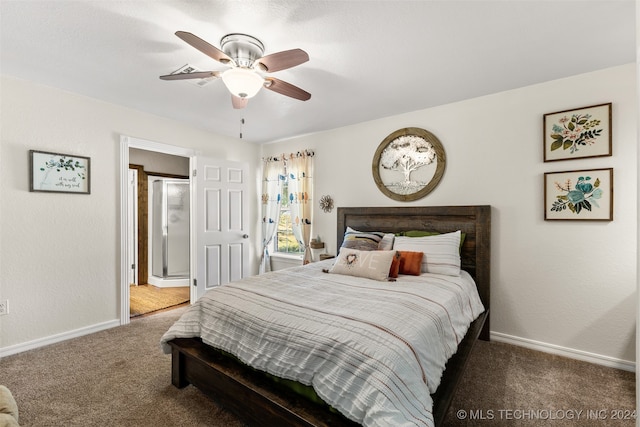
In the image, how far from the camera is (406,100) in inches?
117

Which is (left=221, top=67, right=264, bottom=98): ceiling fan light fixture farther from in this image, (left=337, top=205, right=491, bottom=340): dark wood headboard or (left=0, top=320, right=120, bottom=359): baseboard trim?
(left=0, top=320, right=120, bottom=359): baseboard trim

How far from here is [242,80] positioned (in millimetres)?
1848

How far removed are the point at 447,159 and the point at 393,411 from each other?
8.59 feet

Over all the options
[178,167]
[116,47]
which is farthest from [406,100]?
[178,167]

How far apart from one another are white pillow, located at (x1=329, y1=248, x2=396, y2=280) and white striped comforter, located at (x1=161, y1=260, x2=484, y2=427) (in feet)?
0.51

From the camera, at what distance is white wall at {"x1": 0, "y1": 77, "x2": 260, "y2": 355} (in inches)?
98.7

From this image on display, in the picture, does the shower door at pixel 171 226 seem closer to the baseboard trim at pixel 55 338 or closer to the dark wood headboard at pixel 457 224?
the baseboard trim at pixel 55 338

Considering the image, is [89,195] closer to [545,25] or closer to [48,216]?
[48,216]

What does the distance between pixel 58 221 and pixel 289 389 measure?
2815mm

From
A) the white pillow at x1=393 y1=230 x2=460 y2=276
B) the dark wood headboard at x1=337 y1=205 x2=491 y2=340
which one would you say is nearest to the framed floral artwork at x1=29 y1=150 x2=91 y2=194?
the dark wood headboard at x1=337 y1=205 x2=491 y2=340

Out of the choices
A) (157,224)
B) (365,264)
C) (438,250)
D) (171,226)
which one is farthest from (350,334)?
(157,224)

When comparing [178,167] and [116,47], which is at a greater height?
[116,47]

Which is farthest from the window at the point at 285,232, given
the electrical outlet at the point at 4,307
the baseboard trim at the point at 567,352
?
the electrical outlet at the point at 4,307

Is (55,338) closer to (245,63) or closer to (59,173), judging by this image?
(59,173)
